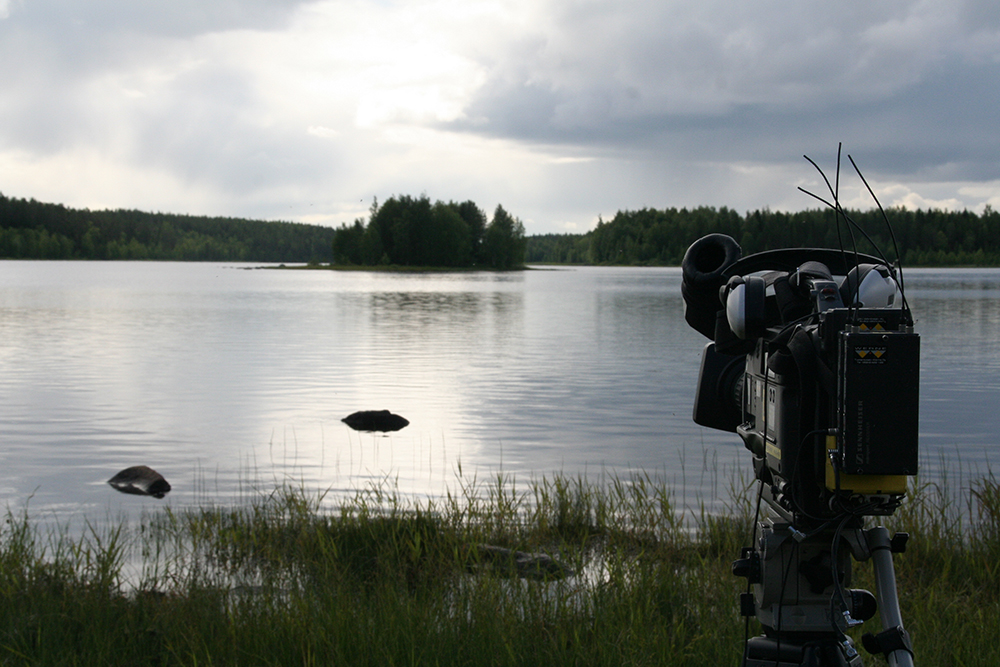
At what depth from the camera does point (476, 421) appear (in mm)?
13766

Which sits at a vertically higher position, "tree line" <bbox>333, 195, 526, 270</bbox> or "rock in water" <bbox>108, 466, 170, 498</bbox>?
"tree line" <bbox>333, 195, 526, 270</bbox>

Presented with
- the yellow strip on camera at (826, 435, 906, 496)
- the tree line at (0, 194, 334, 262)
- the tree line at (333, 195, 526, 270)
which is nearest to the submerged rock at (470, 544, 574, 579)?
the yellow strip on camera at (826, 435, 906, 496)

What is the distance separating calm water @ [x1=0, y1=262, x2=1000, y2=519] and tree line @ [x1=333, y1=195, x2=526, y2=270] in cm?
8097

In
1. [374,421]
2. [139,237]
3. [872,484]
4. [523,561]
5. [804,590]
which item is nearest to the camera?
[872,484]

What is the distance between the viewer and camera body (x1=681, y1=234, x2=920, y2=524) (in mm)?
1613

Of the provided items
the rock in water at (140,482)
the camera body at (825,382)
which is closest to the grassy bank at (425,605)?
the camera body at (825,382)

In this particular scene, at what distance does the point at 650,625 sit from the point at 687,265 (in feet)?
6.62

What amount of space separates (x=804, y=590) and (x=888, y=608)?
0.73 ft

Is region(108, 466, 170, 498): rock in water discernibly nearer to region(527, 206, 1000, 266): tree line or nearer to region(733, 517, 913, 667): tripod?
region(733, 517, 913, 667): tripod

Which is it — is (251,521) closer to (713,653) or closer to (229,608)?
(229,608)

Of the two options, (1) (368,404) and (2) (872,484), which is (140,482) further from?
(2) (872,484)

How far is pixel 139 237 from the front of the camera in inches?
7165

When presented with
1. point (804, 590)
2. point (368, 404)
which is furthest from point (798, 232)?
point (804, 590)

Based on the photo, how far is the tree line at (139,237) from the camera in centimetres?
16000
